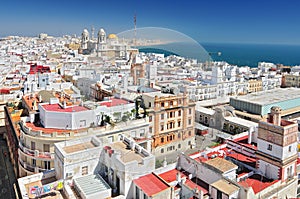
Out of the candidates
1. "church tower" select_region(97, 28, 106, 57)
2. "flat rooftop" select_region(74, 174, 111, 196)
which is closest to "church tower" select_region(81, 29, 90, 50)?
"church tower" select_region(97, 28, 106, 57)

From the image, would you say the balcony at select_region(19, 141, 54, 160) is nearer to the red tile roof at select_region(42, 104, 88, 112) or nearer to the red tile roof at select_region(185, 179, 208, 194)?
the red tile roof at select_region(42, 104, 88, 112)

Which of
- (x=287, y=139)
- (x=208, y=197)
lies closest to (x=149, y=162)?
(x=208, y=197)

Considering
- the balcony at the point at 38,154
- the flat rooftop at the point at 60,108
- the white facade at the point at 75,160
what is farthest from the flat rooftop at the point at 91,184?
the flat rooftop at the point at 60,108

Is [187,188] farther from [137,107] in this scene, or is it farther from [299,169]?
[137,107]

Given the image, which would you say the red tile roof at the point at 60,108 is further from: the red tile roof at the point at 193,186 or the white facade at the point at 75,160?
the red tile roof at the point at 193,186

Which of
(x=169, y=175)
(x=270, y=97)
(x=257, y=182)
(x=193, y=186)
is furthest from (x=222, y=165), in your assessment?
(x=270, y=97)

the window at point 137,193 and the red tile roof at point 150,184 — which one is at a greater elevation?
the red tile roof at point 150,184
